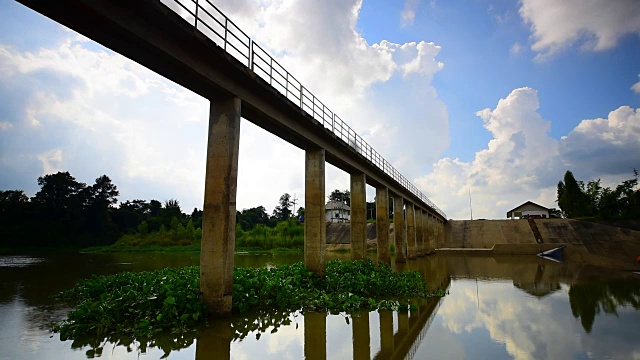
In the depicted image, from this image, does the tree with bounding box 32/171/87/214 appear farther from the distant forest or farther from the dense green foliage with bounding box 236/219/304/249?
the dense green foliage with bounding box 236/219/304/249

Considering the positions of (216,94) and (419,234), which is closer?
(216,94)

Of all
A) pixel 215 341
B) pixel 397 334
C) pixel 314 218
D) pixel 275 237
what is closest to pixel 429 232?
pixel 275 237

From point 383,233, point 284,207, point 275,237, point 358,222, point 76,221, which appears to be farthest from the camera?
point 284,207

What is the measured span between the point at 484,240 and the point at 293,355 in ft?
170

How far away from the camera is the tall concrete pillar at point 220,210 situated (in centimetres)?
1002

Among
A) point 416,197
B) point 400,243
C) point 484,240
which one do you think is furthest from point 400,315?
point 484,240

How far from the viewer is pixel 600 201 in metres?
59.0

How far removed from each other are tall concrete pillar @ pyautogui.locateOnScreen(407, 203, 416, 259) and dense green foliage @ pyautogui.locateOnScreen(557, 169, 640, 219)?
3534cm

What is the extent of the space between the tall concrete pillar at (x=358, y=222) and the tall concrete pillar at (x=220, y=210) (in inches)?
510

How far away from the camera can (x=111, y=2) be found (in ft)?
25.3

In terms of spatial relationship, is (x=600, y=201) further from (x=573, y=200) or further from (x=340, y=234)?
(x=340, y=234)

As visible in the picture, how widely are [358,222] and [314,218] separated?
6.61 m

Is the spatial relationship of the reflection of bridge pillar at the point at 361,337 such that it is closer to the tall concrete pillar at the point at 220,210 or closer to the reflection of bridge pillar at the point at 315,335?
the reflection of bridge pillar at the point at 315,335

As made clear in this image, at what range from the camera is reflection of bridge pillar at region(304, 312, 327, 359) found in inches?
271
